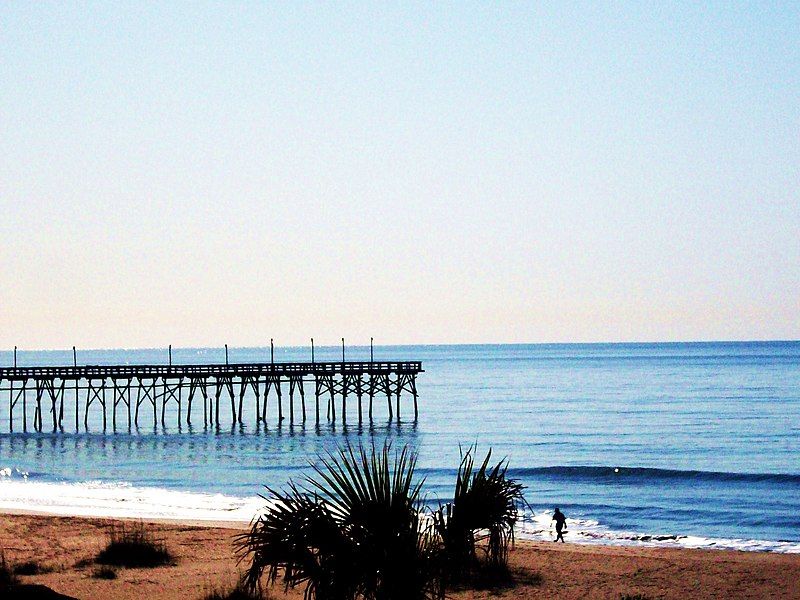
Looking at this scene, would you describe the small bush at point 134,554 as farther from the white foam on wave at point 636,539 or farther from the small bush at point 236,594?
the white foam on wave at point 636,539

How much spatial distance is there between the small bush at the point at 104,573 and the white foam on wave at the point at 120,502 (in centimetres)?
1026

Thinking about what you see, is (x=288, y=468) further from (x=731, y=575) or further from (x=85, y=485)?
(x=731, y=575)

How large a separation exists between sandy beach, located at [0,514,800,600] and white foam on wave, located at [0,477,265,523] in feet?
17.3

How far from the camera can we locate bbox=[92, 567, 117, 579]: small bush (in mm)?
19062

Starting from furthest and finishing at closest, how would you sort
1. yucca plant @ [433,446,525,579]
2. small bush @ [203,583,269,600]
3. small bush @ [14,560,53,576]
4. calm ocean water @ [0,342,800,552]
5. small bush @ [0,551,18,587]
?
calm ocean water @ [0,342,800,552], small bush @ [14,560,53,576], small bush @ [0,551,18,587], small bush @ [203,583,269,600], yucca plant @ [433,446,525,579]

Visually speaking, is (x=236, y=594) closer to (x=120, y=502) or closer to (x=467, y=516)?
(x=467, y=516)

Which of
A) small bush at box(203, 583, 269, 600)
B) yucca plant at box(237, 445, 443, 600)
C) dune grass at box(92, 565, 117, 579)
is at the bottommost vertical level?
dune grass at box(92, 565, 117, 579)

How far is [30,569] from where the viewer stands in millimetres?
19438

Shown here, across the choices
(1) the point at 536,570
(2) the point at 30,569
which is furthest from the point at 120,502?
(1) the point at 536,570

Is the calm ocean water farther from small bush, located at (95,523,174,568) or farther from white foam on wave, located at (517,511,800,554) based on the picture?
small bush, located at (95,523,174,568)

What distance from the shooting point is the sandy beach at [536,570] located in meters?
18.5

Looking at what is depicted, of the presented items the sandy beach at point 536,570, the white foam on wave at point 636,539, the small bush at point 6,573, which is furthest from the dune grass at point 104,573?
the white foam on wave at point 636,539

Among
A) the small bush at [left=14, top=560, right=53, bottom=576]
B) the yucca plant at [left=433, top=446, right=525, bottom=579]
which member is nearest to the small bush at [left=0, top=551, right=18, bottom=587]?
the small bush at [left=14, top=560, right=53, bottom=576]

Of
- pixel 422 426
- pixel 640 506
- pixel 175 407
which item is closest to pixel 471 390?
pixel 175 407
